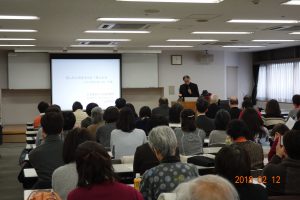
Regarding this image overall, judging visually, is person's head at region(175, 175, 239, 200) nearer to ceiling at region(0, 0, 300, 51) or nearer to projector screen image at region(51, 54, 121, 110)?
ceiling at region(0, 0, 300, 51)

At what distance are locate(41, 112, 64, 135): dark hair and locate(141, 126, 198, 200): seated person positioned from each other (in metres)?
1.27

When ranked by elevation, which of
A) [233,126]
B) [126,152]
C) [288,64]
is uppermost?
[288,64]

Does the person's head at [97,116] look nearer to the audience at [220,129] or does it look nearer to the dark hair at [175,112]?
the dark hair at [175,112]

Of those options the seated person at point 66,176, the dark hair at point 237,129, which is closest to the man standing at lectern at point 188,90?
the dark hair at point 237,129

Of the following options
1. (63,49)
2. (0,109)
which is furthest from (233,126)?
(0,109)

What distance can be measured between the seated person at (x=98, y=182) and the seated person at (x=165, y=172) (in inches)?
15.4

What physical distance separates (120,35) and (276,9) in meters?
4.17

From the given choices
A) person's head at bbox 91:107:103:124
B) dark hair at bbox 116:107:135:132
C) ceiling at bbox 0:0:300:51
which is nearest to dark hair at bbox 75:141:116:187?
dark hair at bbox 116:107:135:132

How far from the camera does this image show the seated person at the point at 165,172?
8.71 ft

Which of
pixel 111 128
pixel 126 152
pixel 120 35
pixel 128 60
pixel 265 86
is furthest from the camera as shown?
pixel 265 86

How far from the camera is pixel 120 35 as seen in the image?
9562 millimetres

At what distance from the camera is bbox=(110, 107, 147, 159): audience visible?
4812 mm

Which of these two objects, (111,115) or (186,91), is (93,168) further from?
Answer: (186,91)

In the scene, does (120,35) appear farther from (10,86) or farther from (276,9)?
(10,86)
